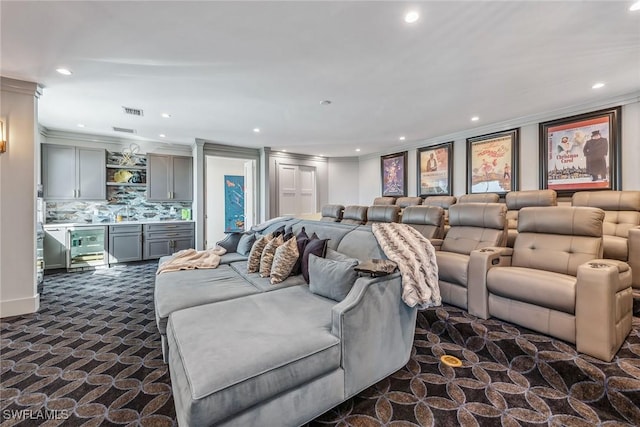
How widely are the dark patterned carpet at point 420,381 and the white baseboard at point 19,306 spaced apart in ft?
1.46

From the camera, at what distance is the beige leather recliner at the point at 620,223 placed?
2635mm

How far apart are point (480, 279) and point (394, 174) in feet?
15.3

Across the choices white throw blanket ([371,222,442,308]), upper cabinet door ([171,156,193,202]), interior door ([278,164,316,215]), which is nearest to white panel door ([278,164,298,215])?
interior door ([278,164,316,215])

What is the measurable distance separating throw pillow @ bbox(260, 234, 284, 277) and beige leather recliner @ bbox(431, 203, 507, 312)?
1.70m

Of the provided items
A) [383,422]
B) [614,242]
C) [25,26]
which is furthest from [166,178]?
[614,242]

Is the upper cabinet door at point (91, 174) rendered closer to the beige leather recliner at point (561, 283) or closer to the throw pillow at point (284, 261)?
the throw pillow at point (284, 261)

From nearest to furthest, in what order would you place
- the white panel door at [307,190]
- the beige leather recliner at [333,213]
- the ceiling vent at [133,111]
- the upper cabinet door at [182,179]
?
the ceiling vent at [133,111]
the upper cabinet door at [182,179]
the beige leather recliner at [333,213]
the white panel door at [307,190]

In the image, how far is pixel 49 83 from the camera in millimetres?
2998

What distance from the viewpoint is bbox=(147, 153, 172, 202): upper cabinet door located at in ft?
18.5

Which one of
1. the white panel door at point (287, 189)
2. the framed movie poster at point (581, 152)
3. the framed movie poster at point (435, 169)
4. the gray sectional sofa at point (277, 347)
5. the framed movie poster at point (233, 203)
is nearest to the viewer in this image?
the gray sectional sofa at point (277, 347)

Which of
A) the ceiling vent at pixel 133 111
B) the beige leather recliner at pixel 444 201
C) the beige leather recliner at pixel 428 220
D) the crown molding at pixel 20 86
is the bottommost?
the beige leather recliner at pixel 428 220

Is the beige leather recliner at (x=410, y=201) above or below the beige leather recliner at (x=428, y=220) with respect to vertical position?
above

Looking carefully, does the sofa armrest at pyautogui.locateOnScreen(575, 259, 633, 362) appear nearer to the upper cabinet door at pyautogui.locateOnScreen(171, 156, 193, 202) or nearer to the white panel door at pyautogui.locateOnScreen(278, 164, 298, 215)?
the white panel door at pyautogui.locateOnScreen(278, 164, 298, 215)

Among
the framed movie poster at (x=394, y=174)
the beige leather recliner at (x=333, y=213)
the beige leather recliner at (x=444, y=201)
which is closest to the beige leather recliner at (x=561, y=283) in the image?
the beige leather recliner at (x=444, y=201)
